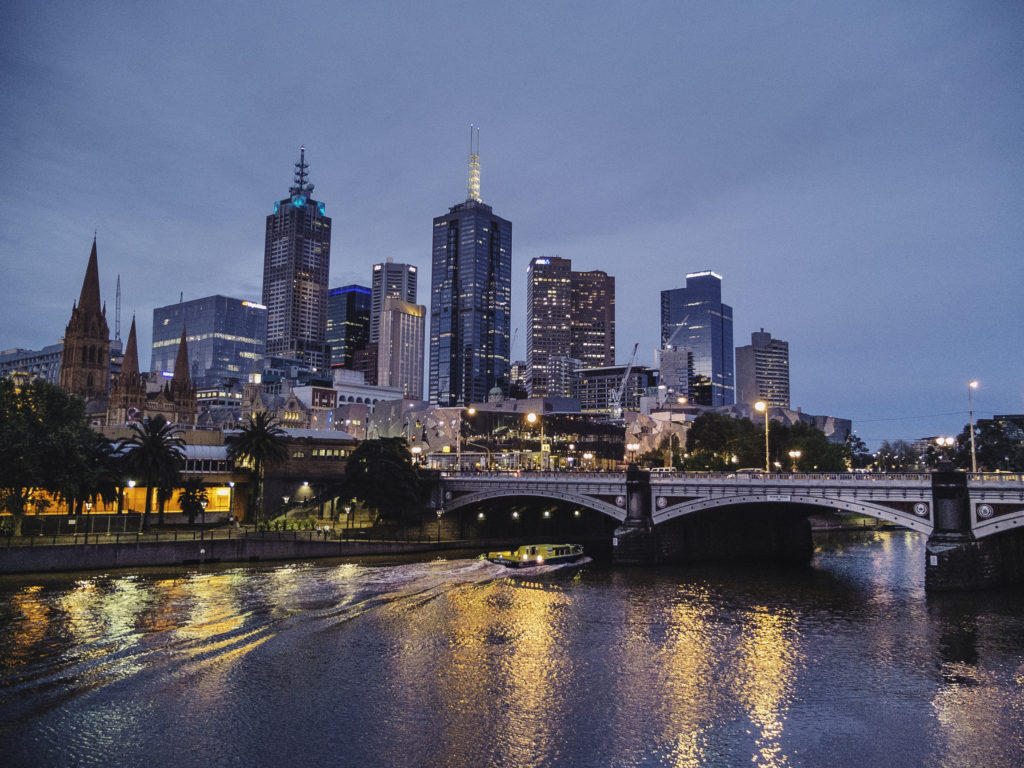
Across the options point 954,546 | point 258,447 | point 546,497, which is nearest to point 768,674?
point 954,546

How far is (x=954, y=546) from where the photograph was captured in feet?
206

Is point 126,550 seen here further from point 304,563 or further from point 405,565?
point 405,565

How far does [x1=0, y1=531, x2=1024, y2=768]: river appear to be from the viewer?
30016 millimetres

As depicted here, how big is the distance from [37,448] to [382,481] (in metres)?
37.0

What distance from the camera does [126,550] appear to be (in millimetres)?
68750

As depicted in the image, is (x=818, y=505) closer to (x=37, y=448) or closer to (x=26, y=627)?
(x=26, y=627)

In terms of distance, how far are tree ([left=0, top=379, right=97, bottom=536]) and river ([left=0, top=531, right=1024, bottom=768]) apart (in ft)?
33.0

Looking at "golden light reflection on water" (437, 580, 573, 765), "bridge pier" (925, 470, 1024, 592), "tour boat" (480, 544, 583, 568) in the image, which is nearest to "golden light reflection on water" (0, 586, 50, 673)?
"golden light reflection on water" (437, 580, 573, 765)

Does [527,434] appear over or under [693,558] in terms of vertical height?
over

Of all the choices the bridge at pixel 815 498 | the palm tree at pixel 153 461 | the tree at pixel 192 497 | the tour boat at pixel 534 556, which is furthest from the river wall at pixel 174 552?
the bridge at pixel 815 498

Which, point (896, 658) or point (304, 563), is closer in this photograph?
point (896, 658)

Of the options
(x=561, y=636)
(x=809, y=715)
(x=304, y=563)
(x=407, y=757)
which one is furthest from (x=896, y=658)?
(x=304, y=563)

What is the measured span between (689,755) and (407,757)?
11.0 metres

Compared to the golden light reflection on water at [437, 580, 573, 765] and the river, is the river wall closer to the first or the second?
the river
